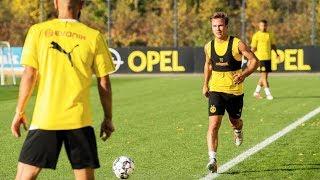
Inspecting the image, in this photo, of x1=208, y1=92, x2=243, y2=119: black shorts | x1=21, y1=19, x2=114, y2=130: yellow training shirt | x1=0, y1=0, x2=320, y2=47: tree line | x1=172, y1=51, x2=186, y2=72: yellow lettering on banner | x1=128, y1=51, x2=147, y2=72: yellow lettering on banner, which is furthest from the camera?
x1=0, y1=0, x2=320, y2=47: tree line

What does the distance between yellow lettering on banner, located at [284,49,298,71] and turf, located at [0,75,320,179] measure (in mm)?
16218

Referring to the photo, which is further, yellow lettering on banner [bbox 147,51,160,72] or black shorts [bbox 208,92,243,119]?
yellow lettering on banner [bbox 147,51,160,72]

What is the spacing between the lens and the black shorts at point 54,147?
20.9ft

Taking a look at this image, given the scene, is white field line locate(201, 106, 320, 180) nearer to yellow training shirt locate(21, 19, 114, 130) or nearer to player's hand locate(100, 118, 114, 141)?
player's hand locate(100, 118, 114, 141)

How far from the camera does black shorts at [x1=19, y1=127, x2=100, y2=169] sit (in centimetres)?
637

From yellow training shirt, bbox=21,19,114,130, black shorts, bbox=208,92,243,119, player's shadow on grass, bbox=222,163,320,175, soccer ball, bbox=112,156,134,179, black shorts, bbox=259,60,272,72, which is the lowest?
black shorts, bbox=259,60,272,72

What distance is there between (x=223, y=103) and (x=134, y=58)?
32.8 meters

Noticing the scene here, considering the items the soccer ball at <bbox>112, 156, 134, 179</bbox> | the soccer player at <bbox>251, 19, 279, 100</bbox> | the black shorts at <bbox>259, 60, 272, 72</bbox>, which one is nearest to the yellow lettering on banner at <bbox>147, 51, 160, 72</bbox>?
the soccer player at <bbox>251, 19, 279, 100</bbox>

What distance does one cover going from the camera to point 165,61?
43531 millimetres

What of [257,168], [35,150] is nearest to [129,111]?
[257,168]

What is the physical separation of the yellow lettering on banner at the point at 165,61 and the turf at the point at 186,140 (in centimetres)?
1719

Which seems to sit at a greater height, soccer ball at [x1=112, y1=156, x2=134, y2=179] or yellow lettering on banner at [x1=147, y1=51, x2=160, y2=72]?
soccer ball at [x1=112, y1=156, x2=134, y2=179]

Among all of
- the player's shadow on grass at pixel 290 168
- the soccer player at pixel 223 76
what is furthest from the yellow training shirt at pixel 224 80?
the player's shadow on grass at pixel 290 168

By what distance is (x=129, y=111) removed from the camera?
2031cm
